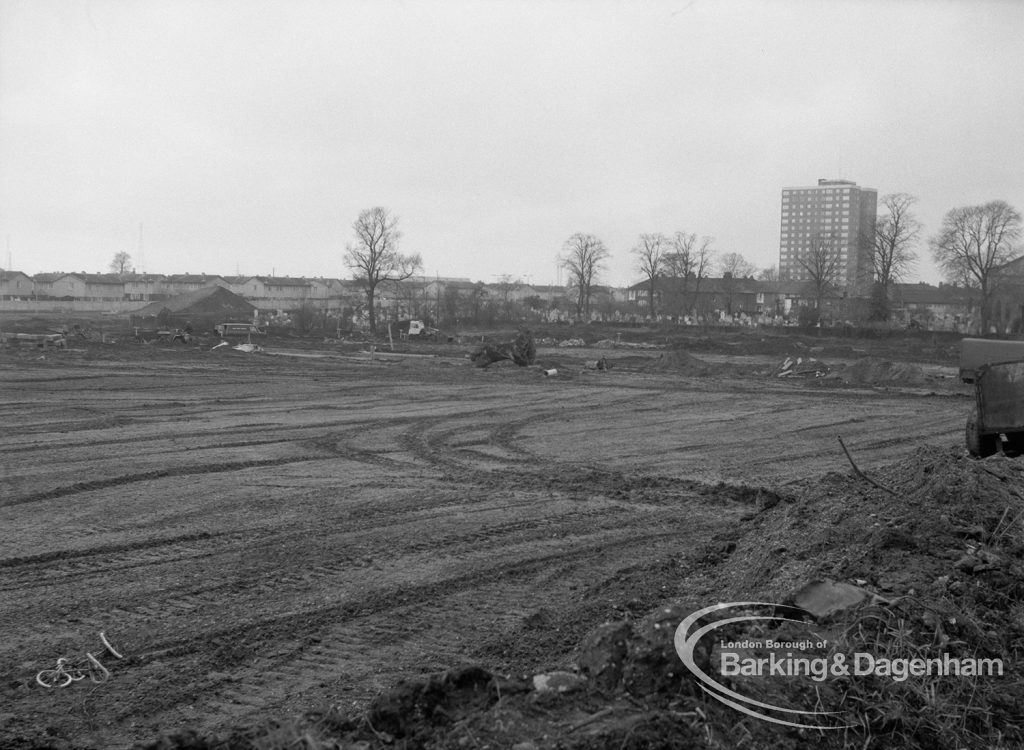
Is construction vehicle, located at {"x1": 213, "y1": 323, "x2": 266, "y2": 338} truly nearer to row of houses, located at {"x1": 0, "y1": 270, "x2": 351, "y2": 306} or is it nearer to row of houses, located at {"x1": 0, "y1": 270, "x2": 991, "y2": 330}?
row of houses, located at {"x1": 0, "y1": 270, "x2": 991, "y2": 330}

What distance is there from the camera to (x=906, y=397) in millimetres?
28141

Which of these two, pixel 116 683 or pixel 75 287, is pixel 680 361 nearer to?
pixel 116 683

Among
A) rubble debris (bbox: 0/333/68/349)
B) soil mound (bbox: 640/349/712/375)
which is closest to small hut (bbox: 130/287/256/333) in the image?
rubble debris (bbox: 0/333/68/349)

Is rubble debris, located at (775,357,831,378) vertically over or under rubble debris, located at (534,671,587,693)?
under

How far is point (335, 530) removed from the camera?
988cm

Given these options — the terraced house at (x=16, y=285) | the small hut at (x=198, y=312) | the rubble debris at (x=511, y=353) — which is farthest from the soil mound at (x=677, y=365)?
the terraced house at (x=16, y=285)

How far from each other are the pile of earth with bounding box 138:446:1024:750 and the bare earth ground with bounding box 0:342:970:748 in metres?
1.11

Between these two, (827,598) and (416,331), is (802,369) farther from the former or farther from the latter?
(827,598)

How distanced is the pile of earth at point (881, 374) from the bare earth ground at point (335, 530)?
9635 mm

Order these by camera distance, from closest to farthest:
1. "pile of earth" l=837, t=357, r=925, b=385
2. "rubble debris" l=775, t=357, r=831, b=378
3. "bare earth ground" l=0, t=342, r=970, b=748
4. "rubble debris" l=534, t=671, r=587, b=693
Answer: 1. "rubble debris" l=534, t=671, r=587, b=693
2. "bare earth ground" l=0, t=342, r=970, b=748
3. "pile of earth" l=837, t=357, r=925, b=385
4. "rubble debris" l=775, t=357, r=831, b=378

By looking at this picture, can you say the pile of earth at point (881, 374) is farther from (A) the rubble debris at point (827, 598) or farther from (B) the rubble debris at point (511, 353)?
(A) the rubble debris at point (827, 598)

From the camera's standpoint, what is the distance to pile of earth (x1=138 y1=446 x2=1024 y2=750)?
4.24 meters

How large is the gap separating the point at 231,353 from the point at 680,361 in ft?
70.3

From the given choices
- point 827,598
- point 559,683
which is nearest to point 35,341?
point 827,598
